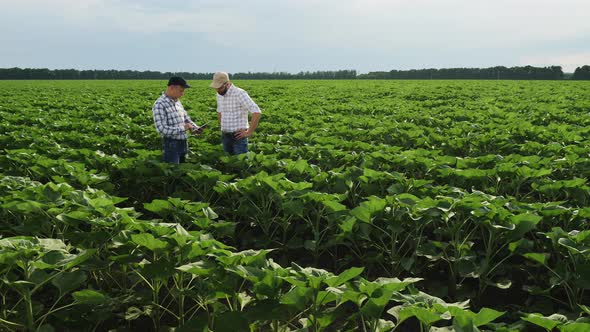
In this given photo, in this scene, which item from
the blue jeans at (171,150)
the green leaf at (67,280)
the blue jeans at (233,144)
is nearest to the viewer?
the green leaf at (67,280)

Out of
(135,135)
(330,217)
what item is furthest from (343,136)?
(330,217)

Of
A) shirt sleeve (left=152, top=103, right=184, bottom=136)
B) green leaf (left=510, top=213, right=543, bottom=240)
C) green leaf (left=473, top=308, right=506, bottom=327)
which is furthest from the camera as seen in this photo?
shirt sleeve (left=152, top=103, right=184, bottom=136)

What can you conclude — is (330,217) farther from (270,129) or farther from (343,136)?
(270,129)

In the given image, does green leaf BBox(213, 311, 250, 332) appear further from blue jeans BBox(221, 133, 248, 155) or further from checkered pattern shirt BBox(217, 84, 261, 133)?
blue jeans BBox(221, 133, 248, 155)

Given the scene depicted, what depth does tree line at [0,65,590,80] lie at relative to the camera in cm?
7412

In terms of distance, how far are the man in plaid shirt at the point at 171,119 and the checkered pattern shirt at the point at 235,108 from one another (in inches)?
26.5

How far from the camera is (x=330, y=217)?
4.21 metres

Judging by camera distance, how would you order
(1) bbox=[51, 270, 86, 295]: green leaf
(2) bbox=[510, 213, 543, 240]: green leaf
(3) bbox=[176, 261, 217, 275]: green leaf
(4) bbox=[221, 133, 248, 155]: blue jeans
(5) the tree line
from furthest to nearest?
1. (5) the tree line
2. (4) bbox=[221, 133, 248, 155]: blue jeans
3. (2) bbox=[510, 213, 543, 240]: green leaf
4. (1) bbox=[51, 270, 86, 295]: green leaf
5. (3) bbox=[176, 261, 217, 275]: green leaf

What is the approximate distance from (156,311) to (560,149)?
6591 mm

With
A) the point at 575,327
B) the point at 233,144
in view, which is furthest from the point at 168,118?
the point at 575,327

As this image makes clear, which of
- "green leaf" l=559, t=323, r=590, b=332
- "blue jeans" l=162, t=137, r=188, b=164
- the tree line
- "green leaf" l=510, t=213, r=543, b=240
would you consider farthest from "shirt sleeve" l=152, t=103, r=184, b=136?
the tree line

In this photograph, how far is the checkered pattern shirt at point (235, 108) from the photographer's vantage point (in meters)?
7.15

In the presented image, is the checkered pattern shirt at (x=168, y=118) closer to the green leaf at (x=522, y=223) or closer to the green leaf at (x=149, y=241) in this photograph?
the green leaf at (x=149, y=241)

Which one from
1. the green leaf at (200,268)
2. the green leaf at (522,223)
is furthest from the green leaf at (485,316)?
the green leaf at (522,223)
